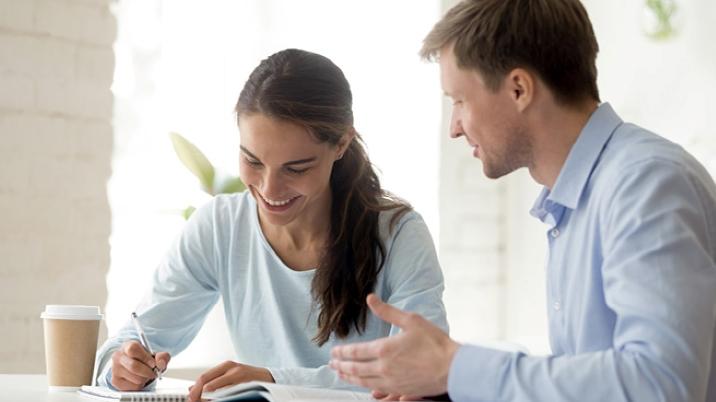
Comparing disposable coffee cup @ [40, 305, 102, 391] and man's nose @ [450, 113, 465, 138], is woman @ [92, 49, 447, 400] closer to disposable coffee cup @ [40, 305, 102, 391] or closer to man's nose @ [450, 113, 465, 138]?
disposable coffee cup @ [40, 305, 102, 391]

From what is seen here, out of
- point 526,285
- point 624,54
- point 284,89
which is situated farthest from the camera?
point 526,285

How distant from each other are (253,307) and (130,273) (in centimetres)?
125

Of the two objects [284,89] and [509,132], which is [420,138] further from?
[509,132]

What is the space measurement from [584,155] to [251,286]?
882 millimetres

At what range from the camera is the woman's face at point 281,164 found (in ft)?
6.17

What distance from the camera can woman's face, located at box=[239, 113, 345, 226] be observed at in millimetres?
1880

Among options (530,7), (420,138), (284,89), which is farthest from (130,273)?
(530,7)

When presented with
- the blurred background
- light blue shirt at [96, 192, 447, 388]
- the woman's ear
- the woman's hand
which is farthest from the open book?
the blurred background

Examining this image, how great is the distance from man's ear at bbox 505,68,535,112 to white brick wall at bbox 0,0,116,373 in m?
1.71

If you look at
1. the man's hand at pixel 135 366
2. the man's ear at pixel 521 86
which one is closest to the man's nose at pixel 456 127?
the man's ear at pixel 521 86

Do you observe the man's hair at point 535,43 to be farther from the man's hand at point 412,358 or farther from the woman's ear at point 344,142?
the woman's ear at point 344,142

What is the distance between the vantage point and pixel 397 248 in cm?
198

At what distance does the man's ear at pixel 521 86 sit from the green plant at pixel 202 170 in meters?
1.64

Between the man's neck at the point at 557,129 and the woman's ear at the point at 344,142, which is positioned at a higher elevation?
the man's neck at the point at 557,129
